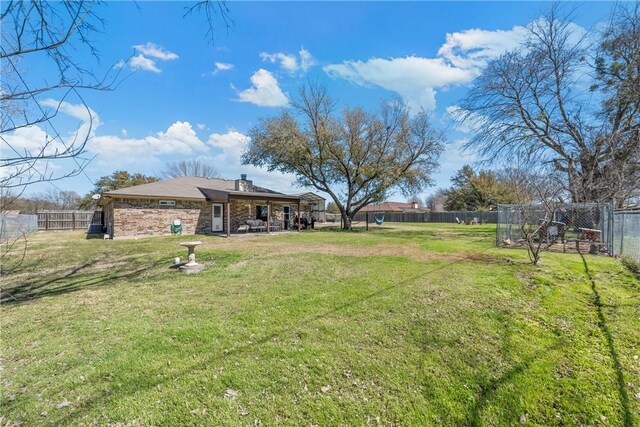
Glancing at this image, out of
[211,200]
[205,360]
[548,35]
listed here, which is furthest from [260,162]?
[205,360]

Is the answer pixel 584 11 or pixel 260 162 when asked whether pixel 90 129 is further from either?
pixel 260 162

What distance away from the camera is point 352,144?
20.4 meters

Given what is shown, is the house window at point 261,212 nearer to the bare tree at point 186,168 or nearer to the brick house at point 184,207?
the brick house at point 184,207

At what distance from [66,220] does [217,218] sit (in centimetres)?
1258

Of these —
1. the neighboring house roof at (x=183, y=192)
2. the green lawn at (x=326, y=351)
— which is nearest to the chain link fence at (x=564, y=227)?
the green lawn at (x=326, y=351)

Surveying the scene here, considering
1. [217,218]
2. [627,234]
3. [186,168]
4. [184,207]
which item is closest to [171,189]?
[184,207]

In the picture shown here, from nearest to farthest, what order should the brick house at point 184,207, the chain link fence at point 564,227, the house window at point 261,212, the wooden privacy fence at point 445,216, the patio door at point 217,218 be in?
1. the chain link fence at point 564,227
2. the brick house at point 184,207
3. the patio door at point 217,218
4. the house window at point 261,212
5. the wooden privacy fence at point 445,216

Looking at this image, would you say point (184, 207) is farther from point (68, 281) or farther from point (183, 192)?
point (68, 281)

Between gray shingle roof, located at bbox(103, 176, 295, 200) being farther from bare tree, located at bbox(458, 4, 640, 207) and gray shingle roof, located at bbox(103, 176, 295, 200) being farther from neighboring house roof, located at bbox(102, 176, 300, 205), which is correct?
bare tree, located at bbox(458, 4, 640, 207)

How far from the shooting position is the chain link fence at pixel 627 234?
7.51 meters

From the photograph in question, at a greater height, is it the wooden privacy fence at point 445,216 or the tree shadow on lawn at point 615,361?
the wooden privacy fence at point 445,216

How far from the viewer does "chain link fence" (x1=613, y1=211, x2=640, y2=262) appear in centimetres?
751

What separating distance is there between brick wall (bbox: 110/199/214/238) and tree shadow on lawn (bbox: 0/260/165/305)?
6428 mm

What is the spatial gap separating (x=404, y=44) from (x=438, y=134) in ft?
37.7
